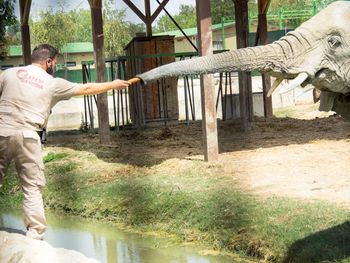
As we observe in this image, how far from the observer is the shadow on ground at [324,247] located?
522cm

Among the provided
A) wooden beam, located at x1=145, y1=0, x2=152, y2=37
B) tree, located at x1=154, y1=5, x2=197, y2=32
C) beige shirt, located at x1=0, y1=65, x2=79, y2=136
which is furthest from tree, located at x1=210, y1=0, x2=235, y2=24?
beige shirt, located at x1=0, y1=65, x2=79, y2=136

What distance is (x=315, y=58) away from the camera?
12.5 ft

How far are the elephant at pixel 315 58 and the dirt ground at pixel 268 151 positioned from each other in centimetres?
271

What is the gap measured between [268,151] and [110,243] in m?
3.52

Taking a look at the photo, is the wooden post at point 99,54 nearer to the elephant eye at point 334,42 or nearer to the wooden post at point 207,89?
the wooden post at point 207,89

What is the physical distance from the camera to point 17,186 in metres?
9.41

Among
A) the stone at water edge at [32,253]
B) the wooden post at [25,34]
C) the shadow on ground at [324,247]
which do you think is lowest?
the shadow on ground at [324,247]

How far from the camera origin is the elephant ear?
3.97 m

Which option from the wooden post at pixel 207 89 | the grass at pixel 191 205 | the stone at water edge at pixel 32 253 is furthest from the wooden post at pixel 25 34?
the stone at water edge at pixel 32 253

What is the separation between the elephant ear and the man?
173 cm

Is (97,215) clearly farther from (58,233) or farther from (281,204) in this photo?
(281,204)

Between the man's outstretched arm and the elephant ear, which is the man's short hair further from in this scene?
the elephant ear

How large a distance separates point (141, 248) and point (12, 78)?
2335mm

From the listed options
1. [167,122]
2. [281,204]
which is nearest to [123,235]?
[281,204]
